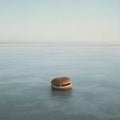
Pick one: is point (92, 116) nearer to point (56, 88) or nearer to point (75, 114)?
point (75, 114)

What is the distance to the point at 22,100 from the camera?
56969 millimetres

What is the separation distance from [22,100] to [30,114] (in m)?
9.89

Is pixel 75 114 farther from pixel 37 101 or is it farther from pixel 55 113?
pixel 37 101

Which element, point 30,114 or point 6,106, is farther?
point 6,106

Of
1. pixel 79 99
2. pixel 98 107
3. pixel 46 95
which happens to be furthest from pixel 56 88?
pixel 98 107

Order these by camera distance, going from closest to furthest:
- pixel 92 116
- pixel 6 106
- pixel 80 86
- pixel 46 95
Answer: pixel 92 116, pixel 6 106, pixel 46 95, pixel 80 86

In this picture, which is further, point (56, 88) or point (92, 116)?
point (56, 88)

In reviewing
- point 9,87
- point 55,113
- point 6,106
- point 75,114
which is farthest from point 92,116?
point 9,87

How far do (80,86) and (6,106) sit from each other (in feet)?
90.3

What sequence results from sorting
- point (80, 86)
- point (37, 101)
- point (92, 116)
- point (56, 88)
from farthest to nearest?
point (80, 86) → point (56, 88) → point (37, 101) → point (92, 116)

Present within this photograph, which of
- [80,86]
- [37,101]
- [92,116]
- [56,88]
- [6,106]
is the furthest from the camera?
[80,86]

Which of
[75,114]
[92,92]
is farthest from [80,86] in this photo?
[75,114]

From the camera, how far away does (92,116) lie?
46375 mm

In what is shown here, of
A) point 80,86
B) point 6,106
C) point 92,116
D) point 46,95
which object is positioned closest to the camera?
point 92,116
